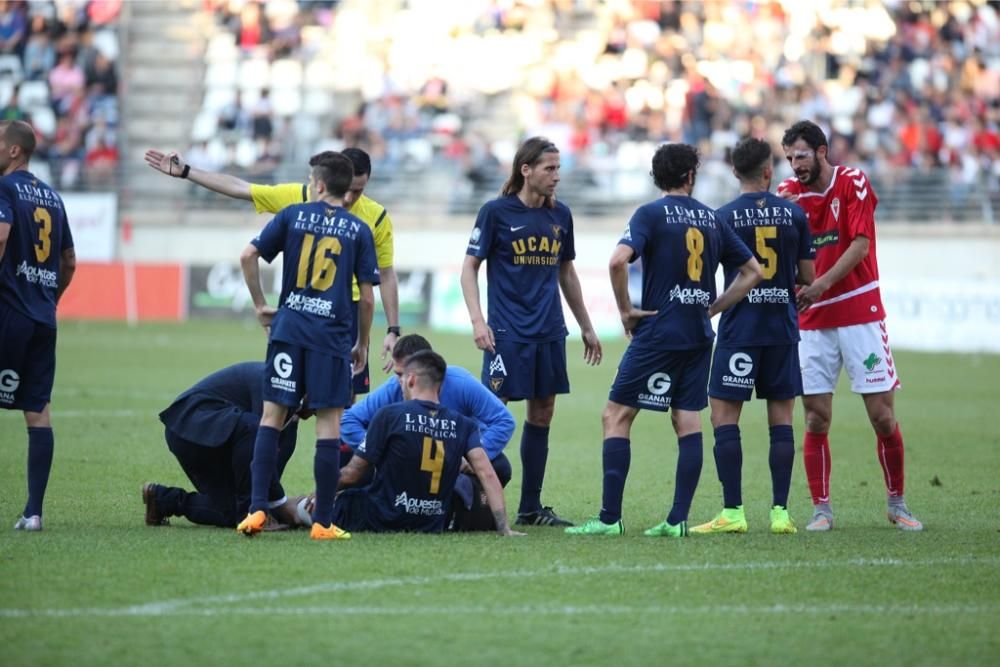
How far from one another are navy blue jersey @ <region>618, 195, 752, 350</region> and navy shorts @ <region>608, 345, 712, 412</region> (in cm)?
7

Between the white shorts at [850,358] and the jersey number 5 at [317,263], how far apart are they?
2968 mm

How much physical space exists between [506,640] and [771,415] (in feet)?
11.8

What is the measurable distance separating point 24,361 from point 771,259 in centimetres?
418

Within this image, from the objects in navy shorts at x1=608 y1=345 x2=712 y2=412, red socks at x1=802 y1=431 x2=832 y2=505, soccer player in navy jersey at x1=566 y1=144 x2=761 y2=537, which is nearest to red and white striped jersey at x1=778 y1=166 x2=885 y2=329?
red socks at x1=802 y1=431 x2=832 y2=505

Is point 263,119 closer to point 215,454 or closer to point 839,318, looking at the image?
point 215,454

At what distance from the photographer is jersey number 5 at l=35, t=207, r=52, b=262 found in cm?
828

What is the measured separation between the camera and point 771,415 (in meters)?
8.84

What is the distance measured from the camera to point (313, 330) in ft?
25.8

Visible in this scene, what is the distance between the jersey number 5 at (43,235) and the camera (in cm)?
828

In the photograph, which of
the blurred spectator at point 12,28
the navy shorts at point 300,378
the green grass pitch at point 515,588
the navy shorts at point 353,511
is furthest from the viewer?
the blurred spectator at point 12,28

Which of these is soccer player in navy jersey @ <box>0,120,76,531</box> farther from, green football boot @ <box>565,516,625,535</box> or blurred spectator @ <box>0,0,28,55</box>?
blurred spectator @ <box>0,0,28,55</box>

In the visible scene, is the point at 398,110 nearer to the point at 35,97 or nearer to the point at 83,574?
Result: the point at 35,97

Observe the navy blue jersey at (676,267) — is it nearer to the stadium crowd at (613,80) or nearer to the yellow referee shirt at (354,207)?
the yellow referee shirt at (354,207)

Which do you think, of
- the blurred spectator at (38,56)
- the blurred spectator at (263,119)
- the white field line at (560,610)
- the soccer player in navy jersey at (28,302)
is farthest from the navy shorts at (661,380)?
the blurred spectator at (38,56)
